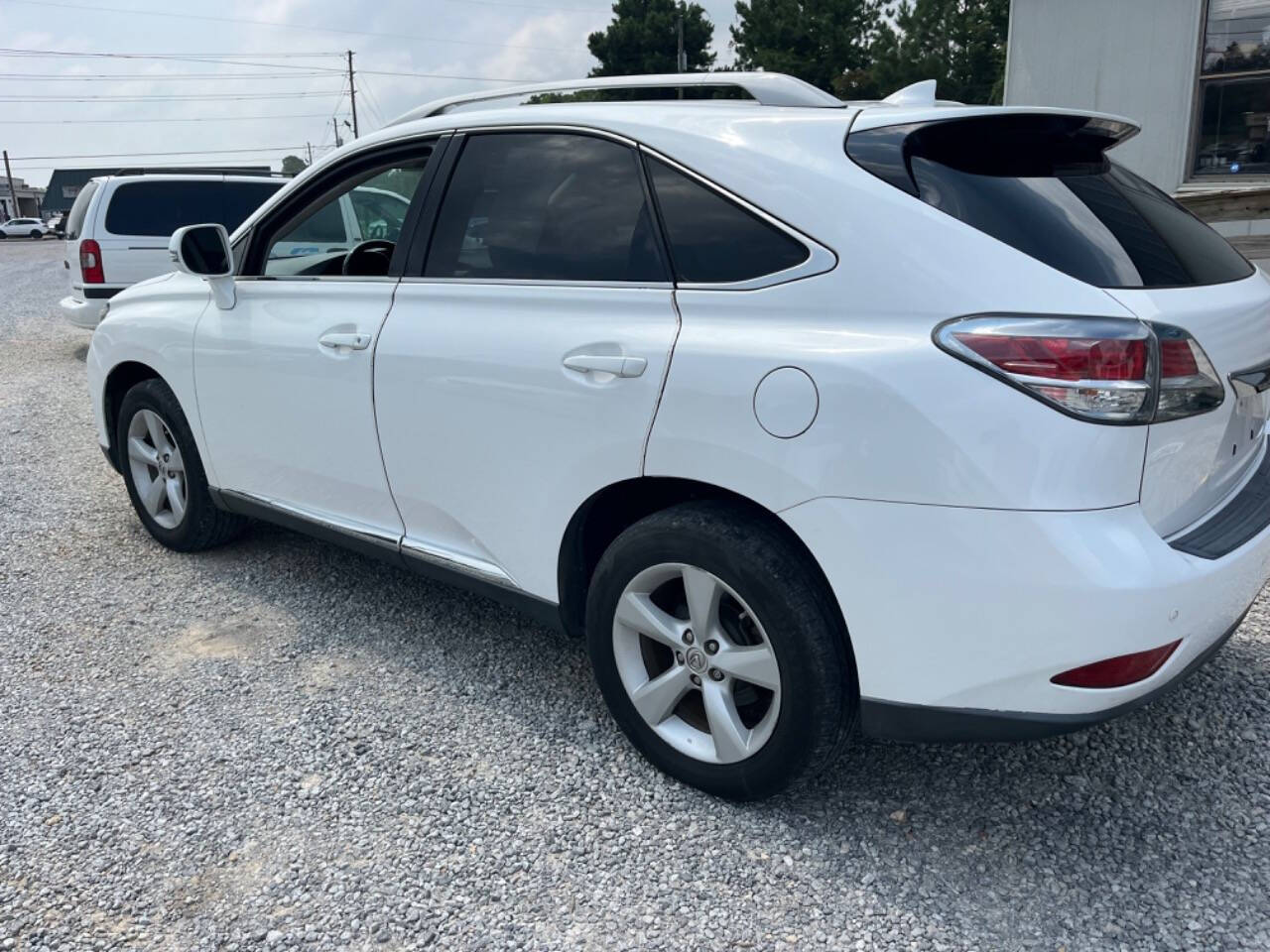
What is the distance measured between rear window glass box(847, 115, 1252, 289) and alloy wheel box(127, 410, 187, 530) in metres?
3.24

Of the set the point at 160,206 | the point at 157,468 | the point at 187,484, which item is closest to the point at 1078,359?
the point at 187,484

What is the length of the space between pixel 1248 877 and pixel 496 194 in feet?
8.53

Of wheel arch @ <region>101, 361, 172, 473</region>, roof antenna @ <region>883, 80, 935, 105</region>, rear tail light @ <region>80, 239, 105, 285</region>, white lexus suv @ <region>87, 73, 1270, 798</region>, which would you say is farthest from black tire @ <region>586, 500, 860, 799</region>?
rear tail light @ <region>80, 239, 105, 285</region>

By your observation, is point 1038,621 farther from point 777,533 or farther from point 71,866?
point 71,866

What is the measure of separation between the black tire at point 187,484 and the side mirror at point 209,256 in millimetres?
587

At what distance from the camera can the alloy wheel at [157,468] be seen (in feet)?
14.5

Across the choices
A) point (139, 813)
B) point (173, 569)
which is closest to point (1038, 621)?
point (139, 813)

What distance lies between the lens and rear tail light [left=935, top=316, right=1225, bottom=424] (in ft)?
6.66

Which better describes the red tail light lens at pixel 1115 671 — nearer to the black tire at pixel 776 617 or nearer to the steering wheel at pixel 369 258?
the black tire at pixel 776 617

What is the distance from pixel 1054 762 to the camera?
9.39ft

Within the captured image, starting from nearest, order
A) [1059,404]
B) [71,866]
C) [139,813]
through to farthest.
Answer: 1. [1059,404]
2. [71,866]
3. [139,813]

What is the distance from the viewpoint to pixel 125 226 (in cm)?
1012

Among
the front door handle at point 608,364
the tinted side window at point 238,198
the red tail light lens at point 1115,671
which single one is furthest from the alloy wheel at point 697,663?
the tinted side window at point 238,198

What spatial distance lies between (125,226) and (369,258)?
25.4 feet
